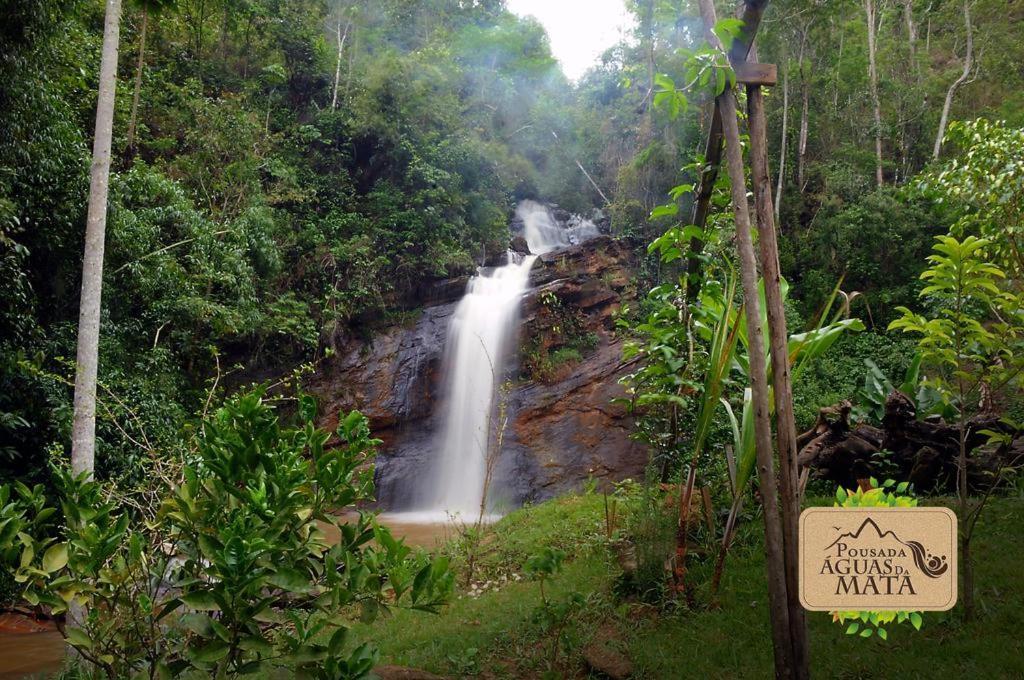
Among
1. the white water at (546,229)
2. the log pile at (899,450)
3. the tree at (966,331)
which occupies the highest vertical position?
the white water at (546,229)

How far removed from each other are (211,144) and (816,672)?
1394 centimetres

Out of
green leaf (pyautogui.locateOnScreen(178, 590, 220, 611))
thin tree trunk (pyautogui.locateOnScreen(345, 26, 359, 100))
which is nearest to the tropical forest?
green leaf (pyautogui.locateOnScreen(178, 590, 220, 611))

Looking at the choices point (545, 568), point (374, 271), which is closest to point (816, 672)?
point (545, 568)

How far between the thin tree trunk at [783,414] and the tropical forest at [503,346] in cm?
2

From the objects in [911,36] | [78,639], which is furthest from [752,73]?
[911,36]

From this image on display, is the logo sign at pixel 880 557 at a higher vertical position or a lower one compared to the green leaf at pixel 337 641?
higher

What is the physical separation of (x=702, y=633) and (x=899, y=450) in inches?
145

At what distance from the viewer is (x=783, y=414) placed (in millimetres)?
2582

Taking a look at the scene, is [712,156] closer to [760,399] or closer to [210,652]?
[760,399]

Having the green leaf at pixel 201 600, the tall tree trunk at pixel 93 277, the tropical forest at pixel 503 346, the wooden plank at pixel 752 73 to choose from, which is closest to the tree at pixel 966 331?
the tropical forest at pixel 503 346

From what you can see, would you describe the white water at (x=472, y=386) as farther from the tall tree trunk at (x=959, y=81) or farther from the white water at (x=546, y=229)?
the tall tree trunk at (x=959, y=81)

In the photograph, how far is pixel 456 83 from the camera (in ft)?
68.5

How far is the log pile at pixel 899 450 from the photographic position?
226 inches

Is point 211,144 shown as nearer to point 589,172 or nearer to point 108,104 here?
point 108,104
